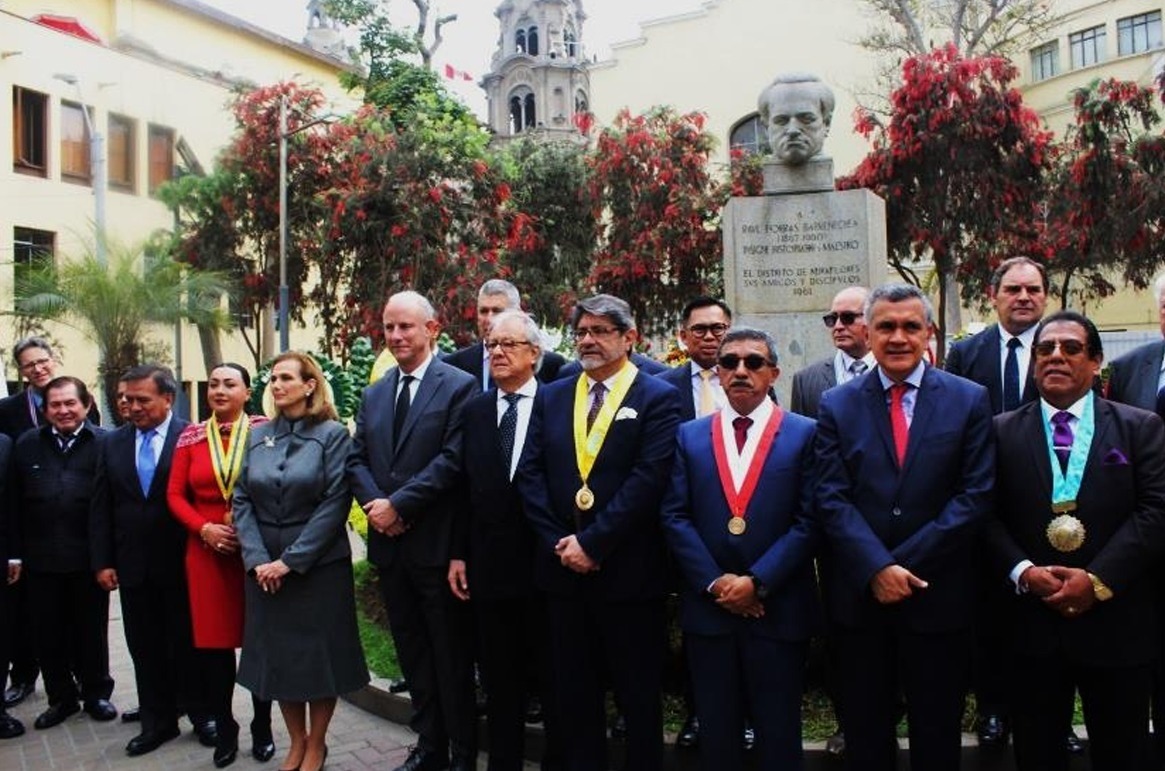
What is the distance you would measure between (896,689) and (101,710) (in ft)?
15.6

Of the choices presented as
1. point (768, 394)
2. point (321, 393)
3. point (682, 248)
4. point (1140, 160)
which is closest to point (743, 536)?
point (768, 394)

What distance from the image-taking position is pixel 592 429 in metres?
4.74

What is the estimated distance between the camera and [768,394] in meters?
4.84

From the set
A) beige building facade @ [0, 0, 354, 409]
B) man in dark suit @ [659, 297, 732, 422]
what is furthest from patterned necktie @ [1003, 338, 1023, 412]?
beige building facade @ [0, 0, 354, 409]

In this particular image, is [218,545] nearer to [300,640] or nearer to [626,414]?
[300,640]

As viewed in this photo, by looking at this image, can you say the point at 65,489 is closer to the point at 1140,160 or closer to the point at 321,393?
the point at 321,393

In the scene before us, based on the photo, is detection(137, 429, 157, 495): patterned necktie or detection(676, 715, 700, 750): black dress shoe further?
detection(137, 429, 157, 495): patterned necktie

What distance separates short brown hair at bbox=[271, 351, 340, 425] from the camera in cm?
555

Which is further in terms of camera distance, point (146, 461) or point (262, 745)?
point (146, 461)

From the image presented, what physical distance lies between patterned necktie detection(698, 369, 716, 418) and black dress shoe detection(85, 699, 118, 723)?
3.97 m

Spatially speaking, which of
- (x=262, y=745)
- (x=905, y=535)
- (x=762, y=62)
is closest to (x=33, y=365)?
(x=262, y=745)

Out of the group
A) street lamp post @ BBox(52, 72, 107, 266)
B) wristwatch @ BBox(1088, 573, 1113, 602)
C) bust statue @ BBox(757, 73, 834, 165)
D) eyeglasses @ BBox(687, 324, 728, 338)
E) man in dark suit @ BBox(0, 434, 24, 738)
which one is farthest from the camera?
street lamp post @ BBox(52, 72, 107, 266)

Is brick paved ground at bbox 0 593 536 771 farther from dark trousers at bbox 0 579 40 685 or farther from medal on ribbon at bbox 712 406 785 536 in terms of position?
medal on ribbon at bbox 712 406 785 536

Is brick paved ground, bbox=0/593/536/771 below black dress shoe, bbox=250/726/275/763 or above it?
below
